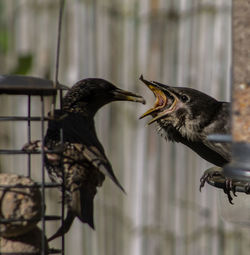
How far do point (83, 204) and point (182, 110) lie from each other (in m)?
0.75

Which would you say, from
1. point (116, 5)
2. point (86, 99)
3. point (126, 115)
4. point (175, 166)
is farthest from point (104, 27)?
point (86, 99)

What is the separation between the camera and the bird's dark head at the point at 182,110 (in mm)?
3811

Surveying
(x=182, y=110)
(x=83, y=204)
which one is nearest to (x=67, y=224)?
(x=83, y=204)

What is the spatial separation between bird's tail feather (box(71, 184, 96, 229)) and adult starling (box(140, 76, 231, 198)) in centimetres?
54

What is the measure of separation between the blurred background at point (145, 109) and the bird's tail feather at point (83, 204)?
1153 millimetres

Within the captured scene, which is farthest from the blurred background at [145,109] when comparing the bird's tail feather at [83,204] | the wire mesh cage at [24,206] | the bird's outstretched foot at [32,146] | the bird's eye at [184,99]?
the wire mesh cage at [24,206]

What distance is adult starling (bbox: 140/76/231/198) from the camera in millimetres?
3801

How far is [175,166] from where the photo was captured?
5.17 metres

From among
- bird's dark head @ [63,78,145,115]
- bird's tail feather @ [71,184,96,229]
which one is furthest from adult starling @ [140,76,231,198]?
bird's tail feather @ [71,184,96,229]

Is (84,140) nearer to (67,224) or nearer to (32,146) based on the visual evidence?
(32,146)

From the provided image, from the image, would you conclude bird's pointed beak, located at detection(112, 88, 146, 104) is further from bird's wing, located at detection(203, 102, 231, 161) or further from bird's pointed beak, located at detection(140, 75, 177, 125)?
bird's wing, located at detection(203, 102, 231, 161)

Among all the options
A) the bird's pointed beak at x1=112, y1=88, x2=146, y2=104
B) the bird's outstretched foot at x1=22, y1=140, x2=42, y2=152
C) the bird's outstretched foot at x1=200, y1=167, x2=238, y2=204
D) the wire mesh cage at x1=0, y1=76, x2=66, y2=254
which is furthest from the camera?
the bird's pointed beak at x1=112, y1=88, x2=146, y2=104

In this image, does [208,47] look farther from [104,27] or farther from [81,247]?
[81,247]

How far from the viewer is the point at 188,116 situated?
12.6 ft
